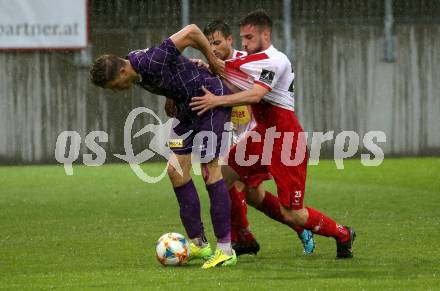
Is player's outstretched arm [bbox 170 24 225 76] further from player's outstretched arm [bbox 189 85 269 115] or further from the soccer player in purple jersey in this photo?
player's outstretched arm [bbox 189 85 269 115]

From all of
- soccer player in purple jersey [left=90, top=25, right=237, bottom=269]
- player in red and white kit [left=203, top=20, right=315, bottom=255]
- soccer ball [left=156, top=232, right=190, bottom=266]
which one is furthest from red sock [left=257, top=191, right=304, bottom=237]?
soccer ball [left=156, top=232, right=190, bottom=266]

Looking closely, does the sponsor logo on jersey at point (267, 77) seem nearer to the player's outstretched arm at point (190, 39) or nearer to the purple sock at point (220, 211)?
the player's outstretched arm at point (190, 39)

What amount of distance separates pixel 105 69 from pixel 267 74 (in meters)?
1.15

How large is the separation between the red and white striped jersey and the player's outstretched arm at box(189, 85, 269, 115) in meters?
0.08

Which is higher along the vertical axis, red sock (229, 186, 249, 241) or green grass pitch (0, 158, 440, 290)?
red sock (229, 186, 249, 241)

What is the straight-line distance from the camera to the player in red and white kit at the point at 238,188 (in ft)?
28.2

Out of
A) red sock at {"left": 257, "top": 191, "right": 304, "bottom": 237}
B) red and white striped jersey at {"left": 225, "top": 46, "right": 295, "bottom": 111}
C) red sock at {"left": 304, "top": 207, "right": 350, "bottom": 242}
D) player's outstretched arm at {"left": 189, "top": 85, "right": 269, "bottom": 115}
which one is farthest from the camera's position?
red sock at {"left": 257, "top": 191, "right": 304, "bottom": 237}

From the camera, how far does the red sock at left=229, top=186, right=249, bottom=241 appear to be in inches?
339

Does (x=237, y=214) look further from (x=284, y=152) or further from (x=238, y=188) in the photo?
(x=284, y=152)

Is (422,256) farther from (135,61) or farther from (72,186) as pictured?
(72,186)

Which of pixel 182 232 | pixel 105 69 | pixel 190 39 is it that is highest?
pixel 190 39

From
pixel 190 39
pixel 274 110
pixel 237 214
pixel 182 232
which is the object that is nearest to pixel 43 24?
pixel 182 232

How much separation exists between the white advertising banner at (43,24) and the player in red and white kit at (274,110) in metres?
11.0

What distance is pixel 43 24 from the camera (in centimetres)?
1897
